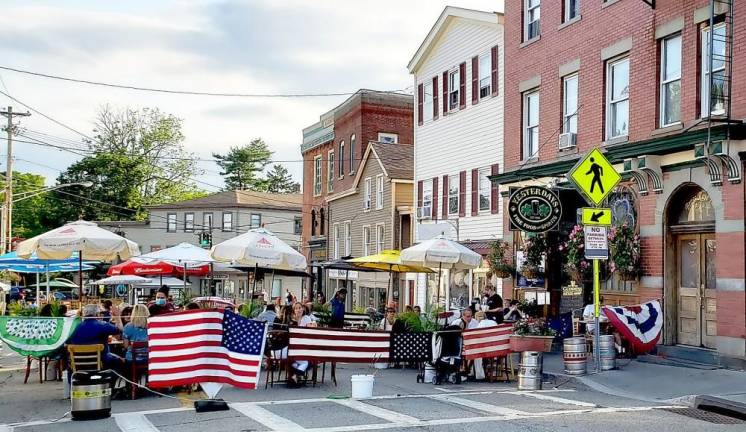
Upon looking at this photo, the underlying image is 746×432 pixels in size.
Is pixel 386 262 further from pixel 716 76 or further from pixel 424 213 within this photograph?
pixel 716 76

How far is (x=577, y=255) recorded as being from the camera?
63.5ft

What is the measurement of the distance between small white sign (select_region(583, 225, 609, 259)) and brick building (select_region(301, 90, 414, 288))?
2864 cm

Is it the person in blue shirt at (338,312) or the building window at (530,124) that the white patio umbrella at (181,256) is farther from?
the building window at (530,124)

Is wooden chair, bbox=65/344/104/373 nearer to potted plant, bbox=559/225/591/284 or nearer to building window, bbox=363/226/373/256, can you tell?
potted plant, bbox=559/225/591/284

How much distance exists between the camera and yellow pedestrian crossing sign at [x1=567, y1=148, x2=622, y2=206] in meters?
15.4

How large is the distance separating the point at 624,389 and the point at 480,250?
1381 centimetres

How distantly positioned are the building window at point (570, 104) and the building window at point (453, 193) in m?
8.78

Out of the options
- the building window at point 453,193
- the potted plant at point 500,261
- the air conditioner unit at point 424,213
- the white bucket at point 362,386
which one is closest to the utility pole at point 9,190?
the air conditioner unit at point 424,213

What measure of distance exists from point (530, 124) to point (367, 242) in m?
18.5

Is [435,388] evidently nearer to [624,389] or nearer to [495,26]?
[624,389]

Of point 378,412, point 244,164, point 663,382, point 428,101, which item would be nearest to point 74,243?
point 378,412

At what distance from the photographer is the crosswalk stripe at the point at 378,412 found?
11.0 m

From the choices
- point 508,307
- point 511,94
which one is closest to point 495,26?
point 511,94

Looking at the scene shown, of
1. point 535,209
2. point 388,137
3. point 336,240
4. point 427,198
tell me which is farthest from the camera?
point 336,240
